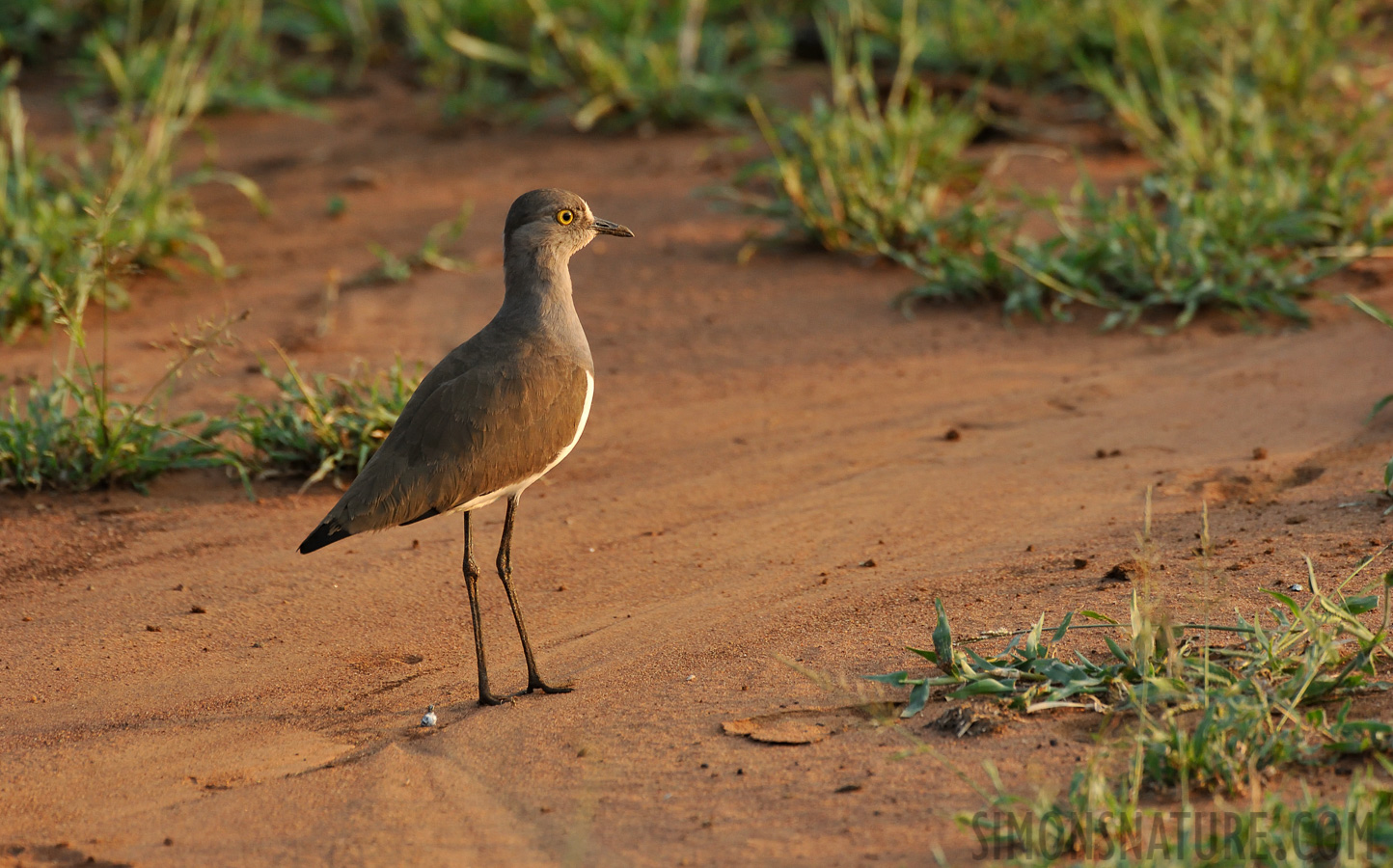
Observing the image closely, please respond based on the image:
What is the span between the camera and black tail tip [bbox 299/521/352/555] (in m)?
4.22

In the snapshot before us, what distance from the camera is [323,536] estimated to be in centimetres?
425

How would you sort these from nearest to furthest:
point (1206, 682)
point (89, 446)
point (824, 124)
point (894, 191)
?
point (1206, 682)
point (89, 446)
point (894, 191)
point (824, 124)

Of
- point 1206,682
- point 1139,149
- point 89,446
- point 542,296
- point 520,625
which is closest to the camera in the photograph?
point 1206,682

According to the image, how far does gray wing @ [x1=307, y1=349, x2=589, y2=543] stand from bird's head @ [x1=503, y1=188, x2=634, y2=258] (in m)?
0.49

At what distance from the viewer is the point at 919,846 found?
3.16 meters

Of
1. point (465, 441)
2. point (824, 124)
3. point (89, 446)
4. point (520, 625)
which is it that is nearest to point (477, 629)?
point (520, 625)

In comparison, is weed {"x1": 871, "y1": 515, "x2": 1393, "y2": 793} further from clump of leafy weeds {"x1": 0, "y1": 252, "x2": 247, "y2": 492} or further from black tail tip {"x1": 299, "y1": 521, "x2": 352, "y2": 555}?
clump of leafy weeds {"x1": 0, "y1": 252, "x2": 247, "y2": 492}

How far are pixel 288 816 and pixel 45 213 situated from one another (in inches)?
209

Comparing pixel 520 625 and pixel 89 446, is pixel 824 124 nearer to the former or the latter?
pixel 89 446

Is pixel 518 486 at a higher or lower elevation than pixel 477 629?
higher

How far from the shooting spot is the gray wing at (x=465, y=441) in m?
4.36

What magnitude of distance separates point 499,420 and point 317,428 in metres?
1.81

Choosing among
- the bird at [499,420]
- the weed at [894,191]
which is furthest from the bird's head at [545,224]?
the weed at [894,191]

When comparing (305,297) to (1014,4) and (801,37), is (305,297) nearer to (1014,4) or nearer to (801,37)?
(801,37)
